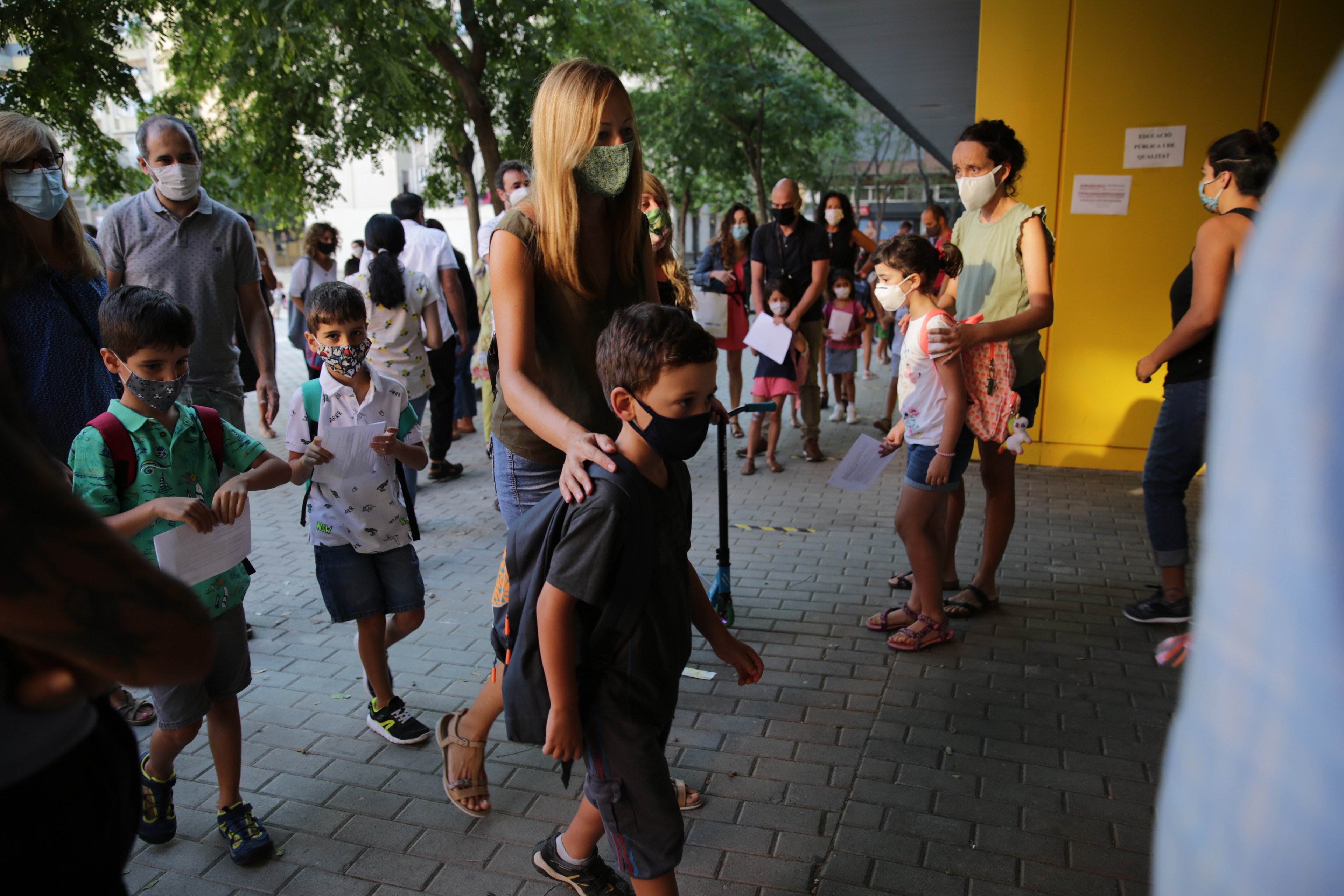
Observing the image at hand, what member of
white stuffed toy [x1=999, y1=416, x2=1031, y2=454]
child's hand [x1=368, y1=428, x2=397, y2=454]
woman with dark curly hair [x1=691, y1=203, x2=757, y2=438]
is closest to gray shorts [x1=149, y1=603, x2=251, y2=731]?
child's hand [x1=368, y1=428, x2=397, y2=454]

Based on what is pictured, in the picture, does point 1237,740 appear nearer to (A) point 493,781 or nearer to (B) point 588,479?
(B) point 588,479

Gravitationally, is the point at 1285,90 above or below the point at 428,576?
above

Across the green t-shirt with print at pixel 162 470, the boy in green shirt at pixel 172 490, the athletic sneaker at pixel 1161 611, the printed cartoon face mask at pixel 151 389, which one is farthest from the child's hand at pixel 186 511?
the athletic sneaker at pixel 1161 611

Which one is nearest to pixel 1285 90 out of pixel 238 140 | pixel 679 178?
pixel 238 140

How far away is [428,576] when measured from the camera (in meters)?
5.32

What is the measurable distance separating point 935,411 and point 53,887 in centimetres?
350

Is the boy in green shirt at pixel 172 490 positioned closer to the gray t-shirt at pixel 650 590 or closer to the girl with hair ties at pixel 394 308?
the gray t-shirt at pixel 650 590

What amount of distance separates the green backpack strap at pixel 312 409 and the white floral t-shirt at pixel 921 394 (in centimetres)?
238

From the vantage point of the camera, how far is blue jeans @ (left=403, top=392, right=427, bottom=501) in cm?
459

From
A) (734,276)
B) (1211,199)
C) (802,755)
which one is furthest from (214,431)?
(734,276)

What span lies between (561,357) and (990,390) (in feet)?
7.38

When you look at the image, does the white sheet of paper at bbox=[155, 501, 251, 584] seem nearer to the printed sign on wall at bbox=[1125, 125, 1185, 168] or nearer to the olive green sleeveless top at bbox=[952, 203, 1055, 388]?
the olive green sleeveless top at bbox=[952, 203, 1055, 388]

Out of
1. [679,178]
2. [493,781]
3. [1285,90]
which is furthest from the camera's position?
[679,178]

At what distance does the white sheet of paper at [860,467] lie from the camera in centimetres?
405
